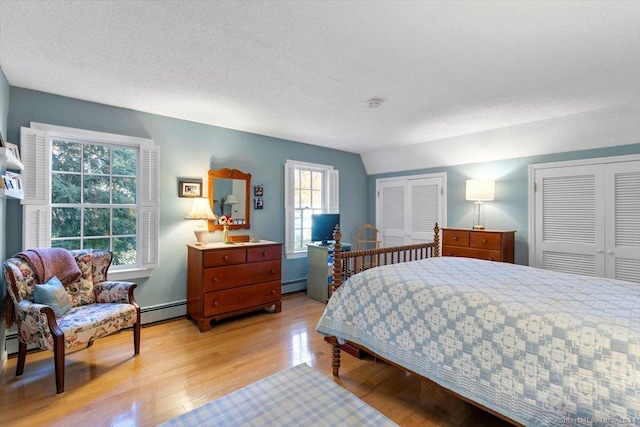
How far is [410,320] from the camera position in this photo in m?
1.87

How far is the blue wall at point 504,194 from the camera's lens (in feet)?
13.0

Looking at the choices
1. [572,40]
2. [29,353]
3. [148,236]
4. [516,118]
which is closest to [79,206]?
[148,236]

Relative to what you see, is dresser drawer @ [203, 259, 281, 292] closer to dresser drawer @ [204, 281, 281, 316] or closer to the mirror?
dresser drawer @ [204, 281, 281, 316]

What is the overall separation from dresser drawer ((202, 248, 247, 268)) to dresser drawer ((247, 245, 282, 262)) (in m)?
0.08

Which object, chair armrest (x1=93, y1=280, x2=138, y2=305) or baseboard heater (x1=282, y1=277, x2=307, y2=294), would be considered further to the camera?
baseboard heater (x1=282, y1=277, x2=307, y2=294)

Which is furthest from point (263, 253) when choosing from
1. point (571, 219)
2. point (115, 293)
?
point (571, 219)

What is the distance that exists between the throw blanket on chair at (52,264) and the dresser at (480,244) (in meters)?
4.31

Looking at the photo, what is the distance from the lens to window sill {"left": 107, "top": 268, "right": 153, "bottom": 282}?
3107 mm

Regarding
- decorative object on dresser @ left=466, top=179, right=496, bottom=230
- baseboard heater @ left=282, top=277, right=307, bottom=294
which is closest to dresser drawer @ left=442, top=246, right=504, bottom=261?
decorative object on dresser @ left=466, top=179, right=496, bottom=230

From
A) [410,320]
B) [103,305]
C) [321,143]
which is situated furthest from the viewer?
[321,143]

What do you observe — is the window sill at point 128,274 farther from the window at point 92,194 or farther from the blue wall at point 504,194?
the blue wall at point 504,194

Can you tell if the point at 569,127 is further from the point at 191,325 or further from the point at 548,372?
the point at 191,325

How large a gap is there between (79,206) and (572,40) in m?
4.37

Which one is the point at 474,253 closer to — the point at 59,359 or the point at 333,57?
the point at 333,57
